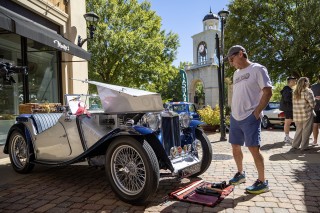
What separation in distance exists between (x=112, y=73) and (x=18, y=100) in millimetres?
12116

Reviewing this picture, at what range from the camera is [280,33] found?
67.8 feet

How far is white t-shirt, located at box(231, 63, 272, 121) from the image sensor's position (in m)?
3.82

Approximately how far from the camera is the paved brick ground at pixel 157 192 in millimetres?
3443

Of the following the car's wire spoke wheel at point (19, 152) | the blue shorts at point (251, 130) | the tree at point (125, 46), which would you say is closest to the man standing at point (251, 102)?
the blue shorts at point (251, 130)

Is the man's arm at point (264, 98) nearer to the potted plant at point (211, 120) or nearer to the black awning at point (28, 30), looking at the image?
the black awning at point (28, 30)

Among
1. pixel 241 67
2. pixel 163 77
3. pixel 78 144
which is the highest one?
pixel 163 77

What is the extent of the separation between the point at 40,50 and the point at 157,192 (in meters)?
7.19

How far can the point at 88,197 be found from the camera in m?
3.88

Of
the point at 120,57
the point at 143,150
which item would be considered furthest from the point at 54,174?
the point at 120,57

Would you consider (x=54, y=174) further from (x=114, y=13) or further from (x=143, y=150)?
(x=114, y=13)

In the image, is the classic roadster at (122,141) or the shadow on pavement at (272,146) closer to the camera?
the classic roadster at (122,141)

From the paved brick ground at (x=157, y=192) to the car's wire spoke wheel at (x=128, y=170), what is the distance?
22 centimetres

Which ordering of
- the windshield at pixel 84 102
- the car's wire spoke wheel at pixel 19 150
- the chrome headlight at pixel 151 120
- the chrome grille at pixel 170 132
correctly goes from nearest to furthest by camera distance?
the chrome headlight at pixel 151 120, the chrome grille at pixel 170 132, the windshield at pixel 84 102, the car's wire spoke wheel at pixel 19 150

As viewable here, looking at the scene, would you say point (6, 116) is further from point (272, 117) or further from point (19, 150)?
point (272, 117)
